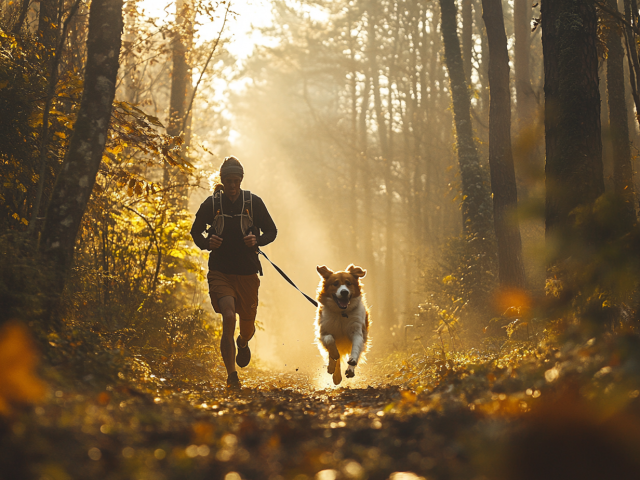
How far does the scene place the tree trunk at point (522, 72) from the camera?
17.7 meters

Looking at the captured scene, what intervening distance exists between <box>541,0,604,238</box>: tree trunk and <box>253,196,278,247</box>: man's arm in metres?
3.34

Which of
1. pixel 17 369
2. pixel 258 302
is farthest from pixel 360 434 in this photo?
pixel 258 302

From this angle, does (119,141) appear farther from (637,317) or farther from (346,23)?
(346,23)

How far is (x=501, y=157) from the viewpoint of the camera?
11594 mm

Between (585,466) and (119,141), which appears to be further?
(119,141)

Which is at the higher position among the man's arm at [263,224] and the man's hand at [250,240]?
the man's arm at [263,224]

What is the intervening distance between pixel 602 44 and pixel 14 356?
806cm

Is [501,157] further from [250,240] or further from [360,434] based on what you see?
[360,434]

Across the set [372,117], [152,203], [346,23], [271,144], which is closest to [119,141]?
[152,203]

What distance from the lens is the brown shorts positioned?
21.9ft

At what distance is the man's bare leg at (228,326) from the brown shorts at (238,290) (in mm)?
89

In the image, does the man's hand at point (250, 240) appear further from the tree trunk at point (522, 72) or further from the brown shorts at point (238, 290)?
the tree trunk at point (522, 72)

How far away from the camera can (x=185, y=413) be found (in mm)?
3627

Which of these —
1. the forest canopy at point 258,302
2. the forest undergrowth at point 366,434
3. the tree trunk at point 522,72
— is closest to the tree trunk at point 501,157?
the forest canopy at point 258,302
